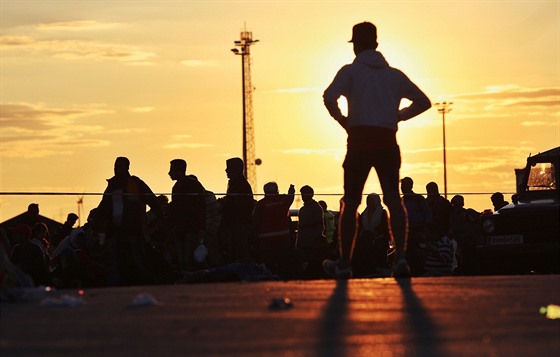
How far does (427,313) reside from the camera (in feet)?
27.6


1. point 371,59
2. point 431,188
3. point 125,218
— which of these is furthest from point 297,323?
point 431,188

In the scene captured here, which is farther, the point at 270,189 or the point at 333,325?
the point at 270,189

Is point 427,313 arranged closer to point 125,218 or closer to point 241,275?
point 241,275

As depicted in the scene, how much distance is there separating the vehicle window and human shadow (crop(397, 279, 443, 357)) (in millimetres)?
12644

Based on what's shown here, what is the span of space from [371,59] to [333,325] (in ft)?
17.4

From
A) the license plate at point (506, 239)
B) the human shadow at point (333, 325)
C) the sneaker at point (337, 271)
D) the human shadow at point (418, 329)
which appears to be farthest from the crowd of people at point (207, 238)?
the human shadow at point (418, 329)

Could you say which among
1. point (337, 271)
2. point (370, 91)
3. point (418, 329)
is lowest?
point (418, 329)

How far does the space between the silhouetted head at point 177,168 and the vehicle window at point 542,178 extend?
576 cm

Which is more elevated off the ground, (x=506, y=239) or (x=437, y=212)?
(x=437, y=212)

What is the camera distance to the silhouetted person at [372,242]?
1812cm

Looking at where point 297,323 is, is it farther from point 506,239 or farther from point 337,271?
point 506,239

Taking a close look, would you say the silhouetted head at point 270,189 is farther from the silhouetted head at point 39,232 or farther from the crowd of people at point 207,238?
the silhouetted head at point 39,232

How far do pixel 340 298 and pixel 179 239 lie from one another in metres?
9.54

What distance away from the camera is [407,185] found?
21078mm
